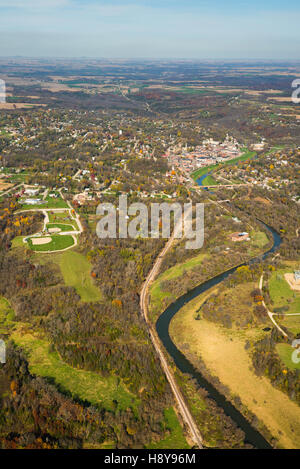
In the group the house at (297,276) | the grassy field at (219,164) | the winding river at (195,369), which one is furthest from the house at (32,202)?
the house at (297,276)

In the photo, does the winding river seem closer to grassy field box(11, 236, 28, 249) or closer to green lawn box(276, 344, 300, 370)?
green lawn box(276, 344, 300, 370)

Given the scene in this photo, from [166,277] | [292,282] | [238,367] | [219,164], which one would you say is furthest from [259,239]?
[219,164]

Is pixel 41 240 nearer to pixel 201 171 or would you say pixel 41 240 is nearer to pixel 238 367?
pixel 238 367

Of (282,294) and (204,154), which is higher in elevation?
(204,154)

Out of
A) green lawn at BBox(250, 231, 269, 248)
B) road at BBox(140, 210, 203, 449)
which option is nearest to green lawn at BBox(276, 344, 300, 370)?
road at BBox(140, 210, 203, 449)

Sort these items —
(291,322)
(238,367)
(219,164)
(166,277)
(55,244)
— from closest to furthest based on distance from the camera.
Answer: (238,367), (291,322), (166,277), (55,244), (219,164)

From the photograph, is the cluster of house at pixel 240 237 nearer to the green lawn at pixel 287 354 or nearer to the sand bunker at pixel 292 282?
the sand bunker at pixel 292 282
